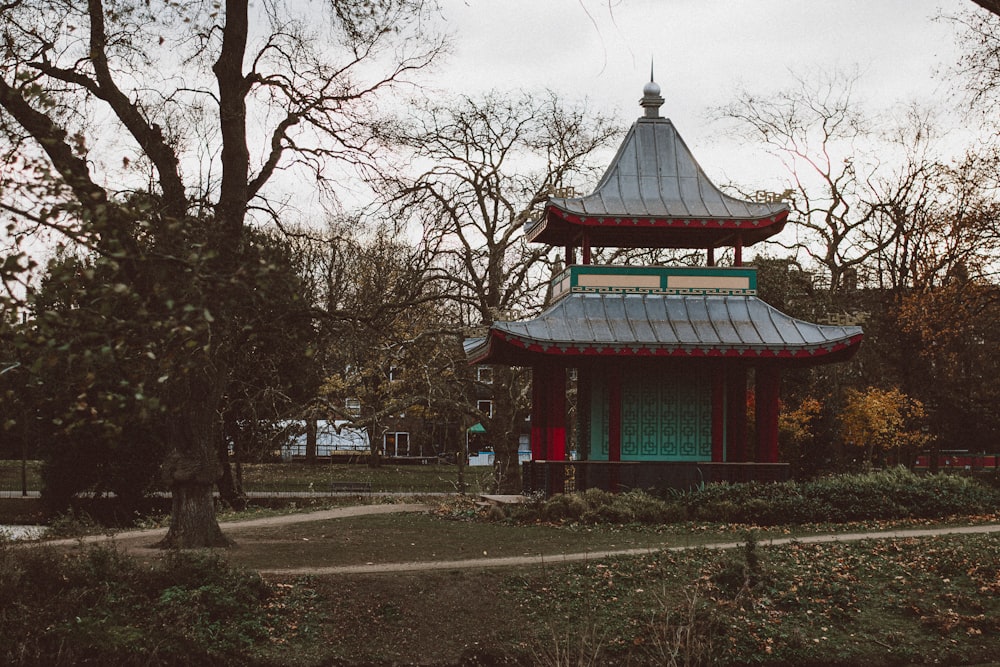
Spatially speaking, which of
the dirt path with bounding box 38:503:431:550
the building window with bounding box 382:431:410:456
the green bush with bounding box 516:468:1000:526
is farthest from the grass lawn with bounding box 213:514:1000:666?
the building window with bounding box 382:431:410:456

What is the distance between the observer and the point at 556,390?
83.3ft

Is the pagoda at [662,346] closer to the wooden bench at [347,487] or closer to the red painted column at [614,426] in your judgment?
the red painted column at [614,426]

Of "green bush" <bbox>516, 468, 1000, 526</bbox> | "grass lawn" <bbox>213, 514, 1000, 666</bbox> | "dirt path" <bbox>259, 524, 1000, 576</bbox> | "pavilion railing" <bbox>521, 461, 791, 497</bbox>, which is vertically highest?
"pavilion railing" <bbox>521, 461, 791, 497</bbox>

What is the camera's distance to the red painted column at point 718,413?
2509 cm

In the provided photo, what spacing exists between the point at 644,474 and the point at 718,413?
2.16 metres

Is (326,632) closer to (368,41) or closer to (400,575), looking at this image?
(400,575)

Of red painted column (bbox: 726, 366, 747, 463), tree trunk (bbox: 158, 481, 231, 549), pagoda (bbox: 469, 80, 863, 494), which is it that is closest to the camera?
tree trunk (bbox: 158, 481, 231, 549)

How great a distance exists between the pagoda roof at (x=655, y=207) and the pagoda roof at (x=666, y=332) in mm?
1639

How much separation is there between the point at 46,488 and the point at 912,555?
23.1 m

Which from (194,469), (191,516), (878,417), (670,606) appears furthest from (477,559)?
(878,417)

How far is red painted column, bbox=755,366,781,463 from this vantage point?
83.5 ft

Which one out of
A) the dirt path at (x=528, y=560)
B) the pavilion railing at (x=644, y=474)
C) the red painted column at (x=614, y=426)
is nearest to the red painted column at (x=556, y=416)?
the pavilion railing at (x=644, y=474)

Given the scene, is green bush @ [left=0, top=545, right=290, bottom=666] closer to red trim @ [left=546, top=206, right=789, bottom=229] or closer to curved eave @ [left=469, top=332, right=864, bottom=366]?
curved eave @ [left=469, top=332, right=864, bottom=366]

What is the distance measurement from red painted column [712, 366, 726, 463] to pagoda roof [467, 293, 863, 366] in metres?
0.72
